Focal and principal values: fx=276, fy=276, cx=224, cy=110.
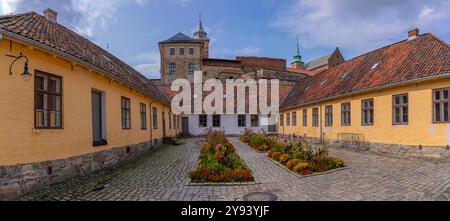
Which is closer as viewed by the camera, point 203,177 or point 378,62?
point 203,177

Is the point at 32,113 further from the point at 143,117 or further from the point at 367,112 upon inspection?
the point at 367,112

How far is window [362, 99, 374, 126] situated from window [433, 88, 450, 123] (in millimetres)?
3219

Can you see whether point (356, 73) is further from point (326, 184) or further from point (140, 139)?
point (140, 139)

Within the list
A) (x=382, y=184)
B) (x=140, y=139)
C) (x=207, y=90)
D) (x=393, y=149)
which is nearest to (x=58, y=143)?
(x=140, y=139)

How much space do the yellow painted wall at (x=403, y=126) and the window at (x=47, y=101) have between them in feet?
43.6

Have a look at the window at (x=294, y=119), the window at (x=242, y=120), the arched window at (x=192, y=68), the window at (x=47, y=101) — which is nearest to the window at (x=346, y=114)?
the window at (x=294, y=119)

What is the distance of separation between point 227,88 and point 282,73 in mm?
16627

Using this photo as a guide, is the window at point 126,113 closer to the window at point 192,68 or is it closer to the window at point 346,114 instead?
the window at point 346,114

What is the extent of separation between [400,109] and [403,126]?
31.9 inches

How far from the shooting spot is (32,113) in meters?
6.66

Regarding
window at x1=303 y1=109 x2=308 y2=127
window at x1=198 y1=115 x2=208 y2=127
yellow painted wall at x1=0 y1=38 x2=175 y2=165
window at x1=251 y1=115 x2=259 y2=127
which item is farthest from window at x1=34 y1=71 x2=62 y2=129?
window at x1=251 y1=115 x2=259 y2=127

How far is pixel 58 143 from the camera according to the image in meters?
7.46

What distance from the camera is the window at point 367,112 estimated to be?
1422 centimetres

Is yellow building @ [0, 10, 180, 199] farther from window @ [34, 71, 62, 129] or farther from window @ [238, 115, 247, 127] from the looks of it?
window @ [238, 115, 247, 127]
